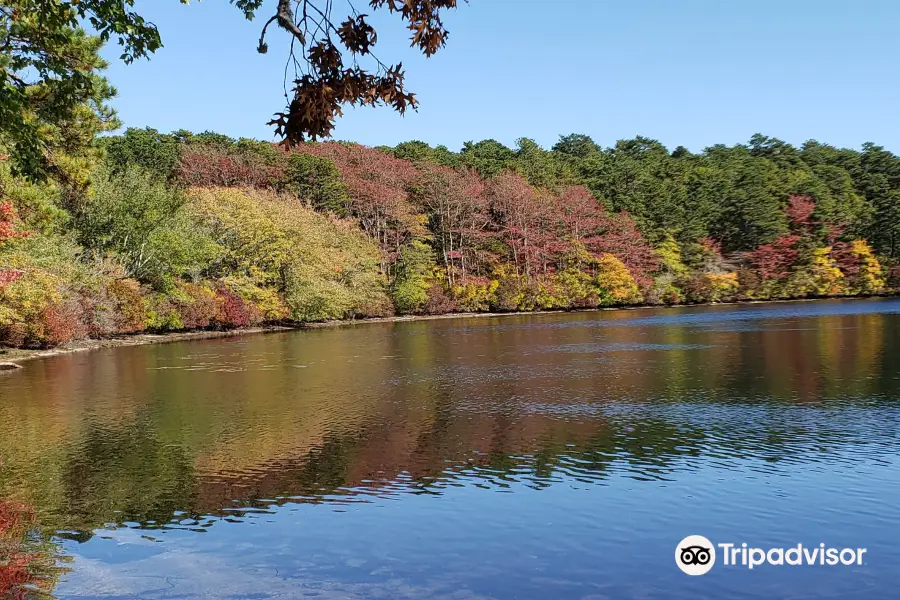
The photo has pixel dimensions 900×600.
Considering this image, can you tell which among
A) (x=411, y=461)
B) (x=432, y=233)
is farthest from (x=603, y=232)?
(x=411, y=461)

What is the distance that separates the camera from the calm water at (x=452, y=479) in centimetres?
859

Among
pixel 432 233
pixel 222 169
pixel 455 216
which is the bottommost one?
pixel 432 233

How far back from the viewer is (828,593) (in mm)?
7941

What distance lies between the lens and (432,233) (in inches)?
2928

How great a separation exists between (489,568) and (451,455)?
569 centimetres

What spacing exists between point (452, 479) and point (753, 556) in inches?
198

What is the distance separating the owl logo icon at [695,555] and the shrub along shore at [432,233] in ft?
108

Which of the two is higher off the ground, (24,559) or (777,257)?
(777,257)

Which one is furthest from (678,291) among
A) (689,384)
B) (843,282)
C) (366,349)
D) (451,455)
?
(451,455)

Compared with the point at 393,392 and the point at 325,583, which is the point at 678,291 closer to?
the point at 393,392

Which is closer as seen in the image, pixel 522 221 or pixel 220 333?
pixel 220 333

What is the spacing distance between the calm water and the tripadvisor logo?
6.3 inches

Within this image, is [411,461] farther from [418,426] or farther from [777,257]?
[777,257]

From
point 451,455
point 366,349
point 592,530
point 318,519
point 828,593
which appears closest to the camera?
Result: point 828,593
